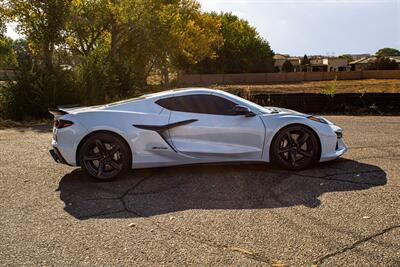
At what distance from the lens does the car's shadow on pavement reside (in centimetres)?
496

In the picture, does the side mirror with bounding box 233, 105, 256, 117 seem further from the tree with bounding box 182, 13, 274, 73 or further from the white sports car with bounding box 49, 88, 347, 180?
the tree with bounding box 182, 13, 274, 73

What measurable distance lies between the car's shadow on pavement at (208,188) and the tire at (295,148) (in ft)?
0.59

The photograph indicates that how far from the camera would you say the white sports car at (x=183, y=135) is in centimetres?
609

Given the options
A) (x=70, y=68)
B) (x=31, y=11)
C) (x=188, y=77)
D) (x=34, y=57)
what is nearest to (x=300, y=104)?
(x=70, y=68)

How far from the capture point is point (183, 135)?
20.4 ft

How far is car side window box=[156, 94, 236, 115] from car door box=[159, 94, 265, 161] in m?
0.02

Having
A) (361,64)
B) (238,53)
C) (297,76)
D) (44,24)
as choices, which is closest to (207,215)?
(44,24)

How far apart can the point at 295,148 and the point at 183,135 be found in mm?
1754

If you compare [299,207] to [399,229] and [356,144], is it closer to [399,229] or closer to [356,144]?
[399,229]

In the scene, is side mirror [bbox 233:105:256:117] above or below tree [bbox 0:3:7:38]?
below

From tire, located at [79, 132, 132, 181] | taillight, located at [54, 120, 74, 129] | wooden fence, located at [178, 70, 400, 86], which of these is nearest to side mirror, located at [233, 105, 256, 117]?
tire, located at [79, 132, 132, 181]

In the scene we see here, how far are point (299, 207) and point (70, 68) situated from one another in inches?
541

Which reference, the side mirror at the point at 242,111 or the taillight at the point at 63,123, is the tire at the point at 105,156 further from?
the side mirror at the point at 242,111

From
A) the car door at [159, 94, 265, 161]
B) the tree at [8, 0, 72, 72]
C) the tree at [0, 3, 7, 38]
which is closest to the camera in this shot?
the car door at [159, 94, 265, 161]
